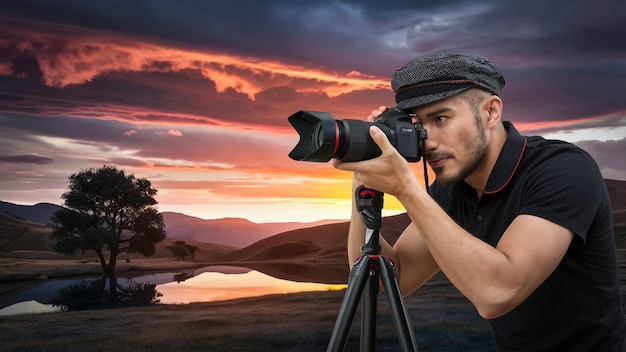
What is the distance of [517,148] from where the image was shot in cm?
340

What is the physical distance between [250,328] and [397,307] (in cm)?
1890

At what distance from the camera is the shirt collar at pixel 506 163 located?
11.0 ft

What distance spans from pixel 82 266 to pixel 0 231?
61.6 feet

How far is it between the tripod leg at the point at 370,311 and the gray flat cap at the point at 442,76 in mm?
914

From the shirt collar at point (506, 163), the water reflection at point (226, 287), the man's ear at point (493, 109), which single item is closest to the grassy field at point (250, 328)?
the water reflection at point (226, 287)

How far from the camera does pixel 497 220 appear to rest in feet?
11.2

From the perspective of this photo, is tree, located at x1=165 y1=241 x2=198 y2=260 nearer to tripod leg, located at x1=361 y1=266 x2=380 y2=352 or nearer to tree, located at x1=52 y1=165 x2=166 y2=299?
tree, located at x1=52 y1=165 x2=166 y2=299

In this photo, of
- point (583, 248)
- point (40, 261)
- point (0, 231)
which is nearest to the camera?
point (583, 248)

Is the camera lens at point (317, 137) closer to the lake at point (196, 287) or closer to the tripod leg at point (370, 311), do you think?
the tripod leg at point (370, 311)

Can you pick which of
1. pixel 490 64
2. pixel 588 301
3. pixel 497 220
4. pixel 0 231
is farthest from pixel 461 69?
→ pixel 0 231

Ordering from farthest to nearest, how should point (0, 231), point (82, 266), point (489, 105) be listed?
point (0, 231), point (82, 266), point (489, 105)

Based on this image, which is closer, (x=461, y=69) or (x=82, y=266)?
(x=461, y=69)

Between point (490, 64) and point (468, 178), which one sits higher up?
point (490, 64)

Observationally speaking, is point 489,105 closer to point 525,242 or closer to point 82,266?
point 525,242
